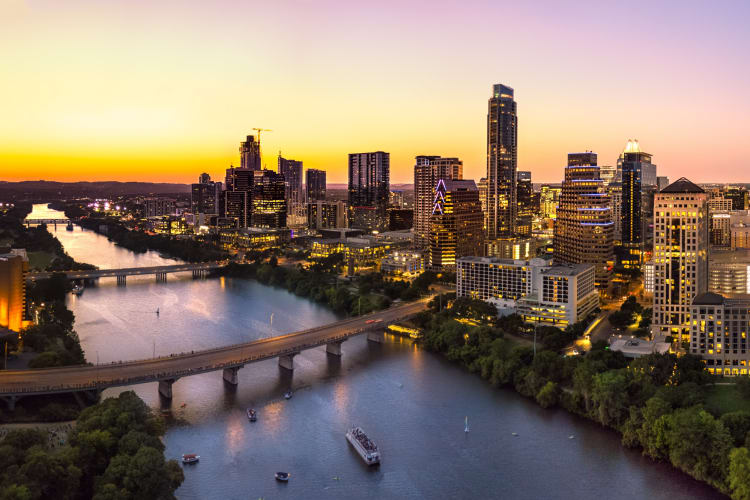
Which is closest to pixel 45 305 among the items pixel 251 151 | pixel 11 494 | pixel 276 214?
pixel 11 494

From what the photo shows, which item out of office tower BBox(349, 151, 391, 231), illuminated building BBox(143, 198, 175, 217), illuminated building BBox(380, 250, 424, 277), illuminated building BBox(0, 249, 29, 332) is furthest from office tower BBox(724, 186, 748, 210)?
illuminated building BBox(143, 198, 175, 217)

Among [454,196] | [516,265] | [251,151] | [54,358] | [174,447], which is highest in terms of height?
[251,151]

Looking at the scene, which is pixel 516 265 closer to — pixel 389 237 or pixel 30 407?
pixel 30 407

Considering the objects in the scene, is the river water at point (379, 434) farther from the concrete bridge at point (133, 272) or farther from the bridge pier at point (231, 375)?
the concrete bridge at point (133, 272)

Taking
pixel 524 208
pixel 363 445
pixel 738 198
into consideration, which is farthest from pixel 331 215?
pixel 363 445

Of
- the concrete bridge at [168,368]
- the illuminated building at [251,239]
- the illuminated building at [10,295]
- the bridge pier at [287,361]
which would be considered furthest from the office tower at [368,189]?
the illuminated building at [10,295]

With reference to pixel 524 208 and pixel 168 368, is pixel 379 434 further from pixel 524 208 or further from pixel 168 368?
pixel 524 208
